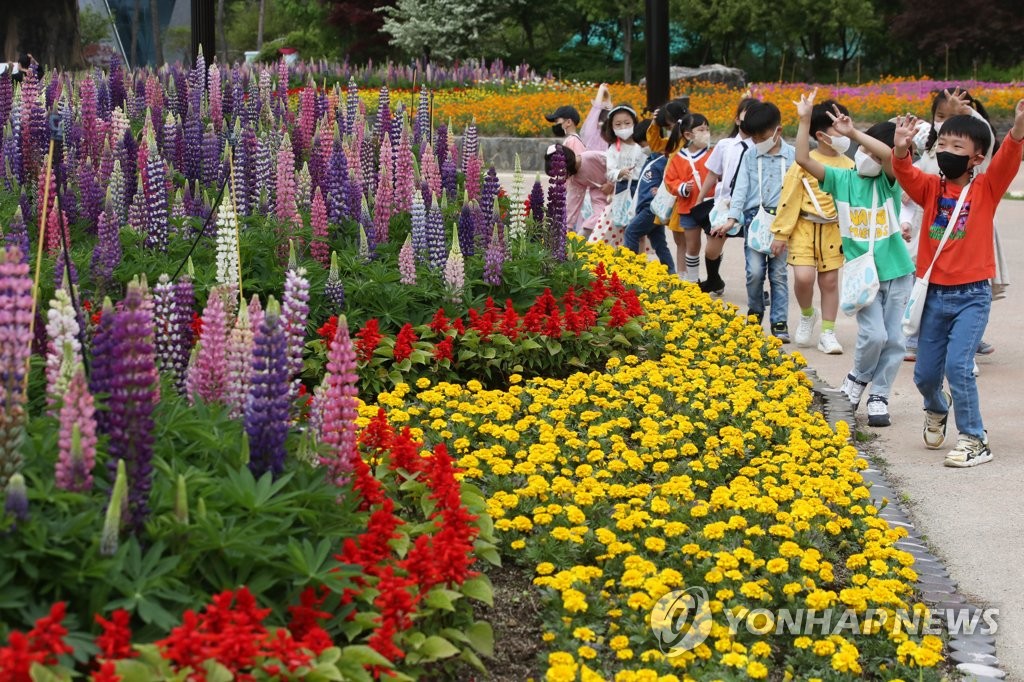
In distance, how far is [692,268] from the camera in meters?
12.3

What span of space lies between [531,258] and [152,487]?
16.3 feet

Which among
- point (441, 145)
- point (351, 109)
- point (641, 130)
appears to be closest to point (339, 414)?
point (441, 145)

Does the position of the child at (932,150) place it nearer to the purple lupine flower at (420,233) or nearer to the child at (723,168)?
the child at (723,168)

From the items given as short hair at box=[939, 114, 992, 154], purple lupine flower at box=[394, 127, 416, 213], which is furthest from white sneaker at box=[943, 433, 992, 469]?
purple lupine flower at box=[394, 127, 416, 213]

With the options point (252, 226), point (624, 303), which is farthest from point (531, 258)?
point (252, 226)

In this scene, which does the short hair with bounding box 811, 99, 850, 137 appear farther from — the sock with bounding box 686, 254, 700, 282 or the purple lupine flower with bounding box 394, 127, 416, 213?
the sock with bounding box 686, 254, 700, 282

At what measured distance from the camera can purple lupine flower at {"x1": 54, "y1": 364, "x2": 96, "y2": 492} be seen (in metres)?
3.83

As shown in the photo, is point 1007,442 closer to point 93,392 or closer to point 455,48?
point 93,392

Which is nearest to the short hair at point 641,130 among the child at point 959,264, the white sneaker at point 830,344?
the white sneaker at point 830,344

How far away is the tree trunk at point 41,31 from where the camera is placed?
21000mm

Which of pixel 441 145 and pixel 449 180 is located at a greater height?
pixel 441 145

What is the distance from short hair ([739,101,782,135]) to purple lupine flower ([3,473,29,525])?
7.58 m

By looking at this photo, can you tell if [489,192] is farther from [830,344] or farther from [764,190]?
[830,344]

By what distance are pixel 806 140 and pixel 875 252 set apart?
0.81m
